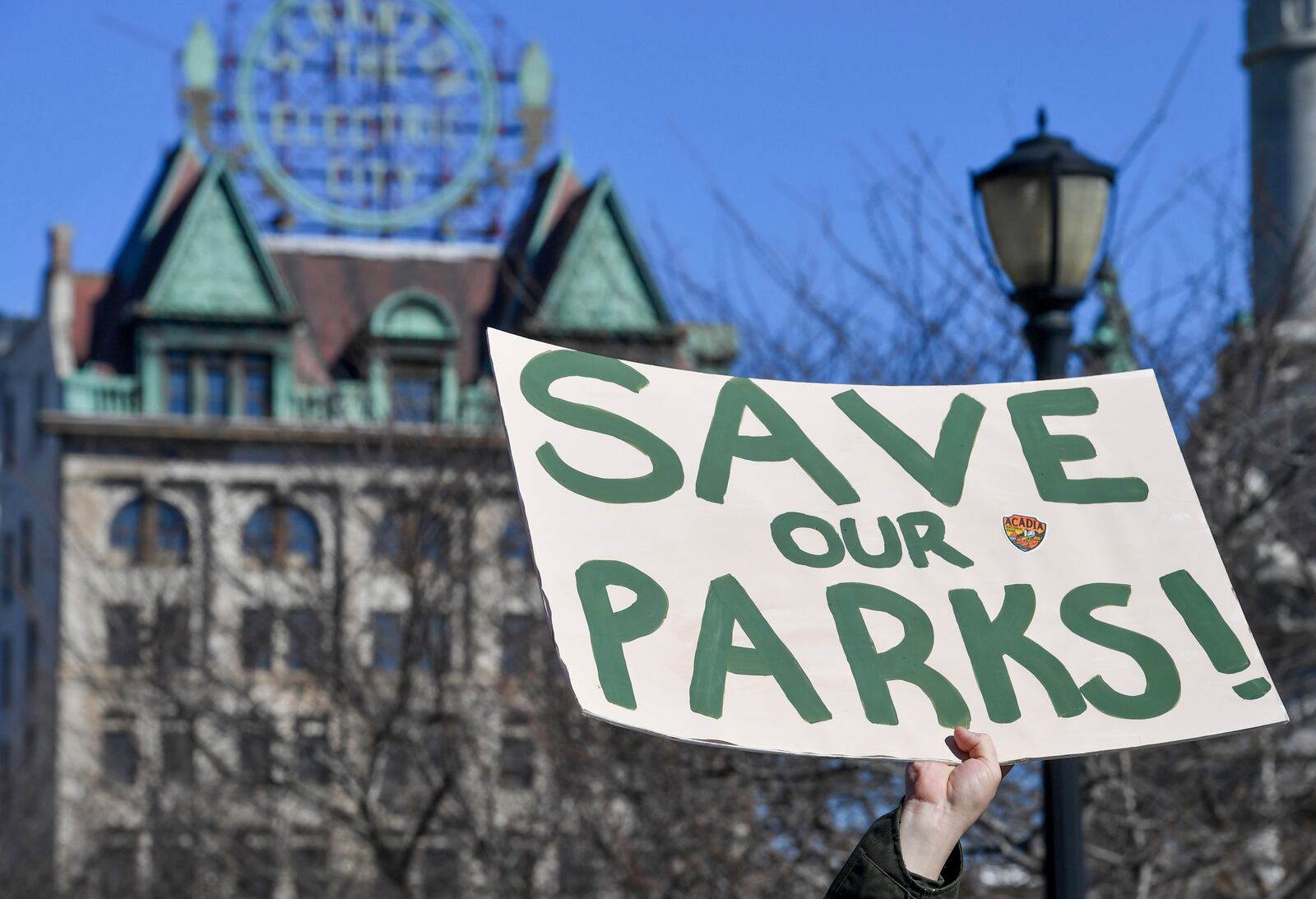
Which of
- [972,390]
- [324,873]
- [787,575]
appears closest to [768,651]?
[787,575]

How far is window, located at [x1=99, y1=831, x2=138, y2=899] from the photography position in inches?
932

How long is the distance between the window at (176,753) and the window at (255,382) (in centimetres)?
2794

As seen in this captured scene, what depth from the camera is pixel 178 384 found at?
49.2m

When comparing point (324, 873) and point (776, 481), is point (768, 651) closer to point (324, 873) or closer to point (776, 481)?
point (776, 481)

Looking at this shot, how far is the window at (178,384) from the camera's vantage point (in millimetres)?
49031

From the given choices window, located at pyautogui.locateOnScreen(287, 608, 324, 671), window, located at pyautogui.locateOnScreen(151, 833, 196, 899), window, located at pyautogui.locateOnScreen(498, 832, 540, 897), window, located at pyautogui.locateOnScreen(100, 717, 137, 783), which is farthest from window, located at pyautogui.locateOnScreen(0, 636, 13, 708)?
window, located at pyautogui.locateOnScreen(498, 832, 540, 897)

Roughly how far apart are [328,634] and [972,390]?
47.7ft

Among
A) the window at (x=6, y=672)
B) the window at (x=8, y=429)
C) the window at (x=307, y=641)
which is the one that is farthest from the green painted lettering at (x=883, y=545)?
the window at (x=8, y=429)

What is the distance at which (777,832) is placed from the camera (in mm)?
Result: 12094

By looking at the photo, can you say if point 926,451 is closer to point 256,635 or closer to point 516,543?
point 516,543

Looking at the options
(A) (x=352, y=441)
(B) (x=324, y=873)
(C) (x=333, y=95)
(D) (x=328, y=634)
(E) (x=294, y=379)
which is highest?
(C) (x=333, y=95)

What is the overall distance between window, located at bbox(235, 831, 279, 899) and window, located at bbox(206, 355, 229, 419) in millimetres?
28883

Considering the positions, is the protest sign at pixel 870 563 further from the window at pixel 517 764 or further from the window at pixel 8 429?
the window at pixel 8 429

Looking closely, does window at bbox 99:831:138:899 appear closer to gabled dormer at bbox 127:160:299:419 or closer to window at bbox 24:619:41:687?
window at bbox 24:619:41:687
